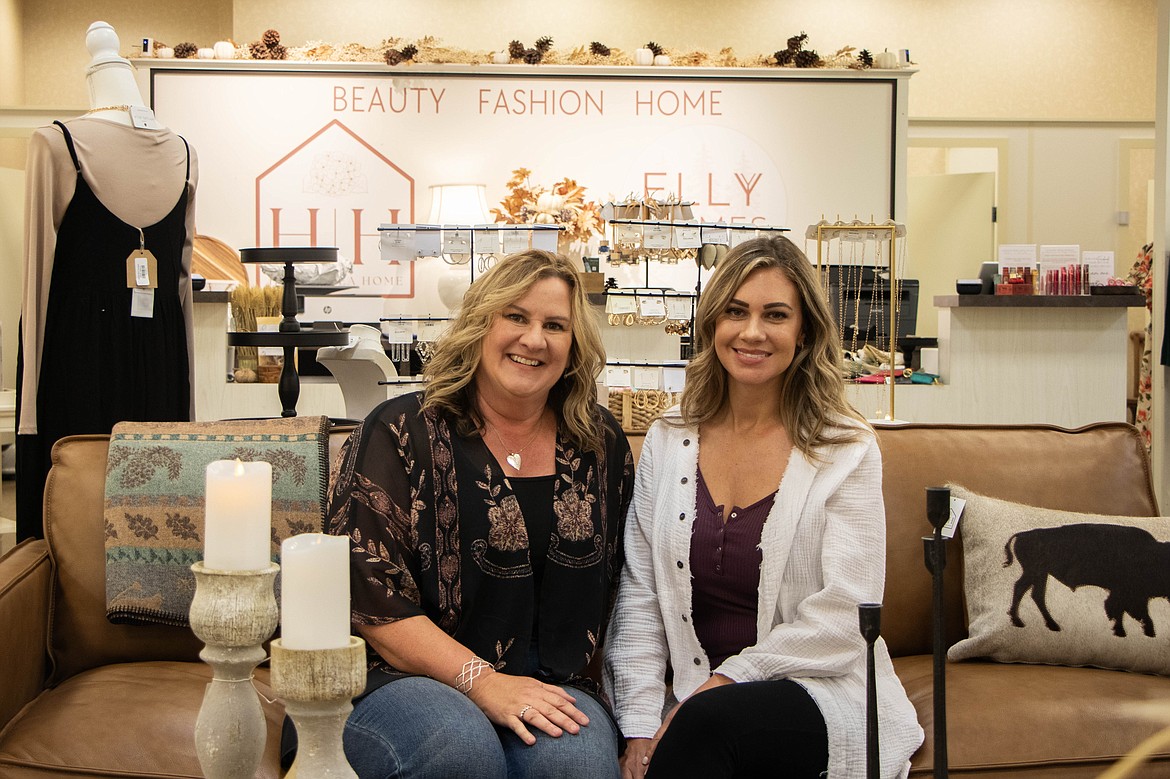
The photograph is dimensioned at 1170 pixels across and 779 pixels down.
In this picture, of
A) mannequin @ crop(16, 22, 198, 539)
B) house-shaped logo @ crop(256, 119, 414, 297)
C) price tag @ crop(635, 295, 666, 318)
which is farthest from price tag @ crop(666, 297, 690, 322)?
house-shaped logo @ crop(256, 119, 414, 297)

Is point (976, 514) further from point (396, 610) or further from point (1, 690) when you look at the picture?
point (1, 690)

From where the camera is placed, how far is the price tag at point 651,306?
372 centimetres

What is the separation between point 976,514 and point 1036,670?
12.5 inches

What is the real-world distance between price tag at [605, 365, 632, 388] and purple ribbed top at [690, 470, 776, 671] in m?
1.74

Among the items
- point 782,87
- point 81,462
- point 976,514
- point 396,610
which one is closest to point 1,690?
A: point 81,462

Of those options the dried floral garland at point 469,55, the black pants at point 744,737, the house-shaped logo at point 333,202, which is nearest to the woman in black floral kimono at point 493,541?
the black pants at point 744,737

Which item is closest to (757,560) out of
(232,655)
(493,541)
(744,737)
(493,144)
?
(744,737)

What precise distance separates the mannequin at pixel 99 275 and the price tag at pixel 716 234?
1.63 metres

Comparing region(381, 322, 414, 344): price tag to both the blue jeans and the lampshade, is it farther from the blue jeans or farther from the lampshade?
the lampshade

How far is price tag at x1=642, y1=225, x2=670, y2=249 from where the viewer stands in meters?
3.73

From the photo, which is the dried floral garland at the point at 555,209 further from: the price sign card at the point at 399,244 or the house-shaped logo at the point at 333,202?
the price sign card at the point at 399,244

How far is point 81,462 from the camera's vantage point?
229 centimetres

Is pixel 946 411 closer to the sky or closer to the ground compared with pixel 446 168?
closer to the ground

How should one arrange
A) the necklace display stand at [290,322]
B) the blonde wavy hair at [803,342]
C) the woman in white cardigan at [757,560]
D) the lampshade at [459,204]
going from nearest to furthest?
the woman in white cardigan at [757,560], the blonde wavy hair at [803,342], the necklace display stand at [290,322], the lampshade at [459,204]
